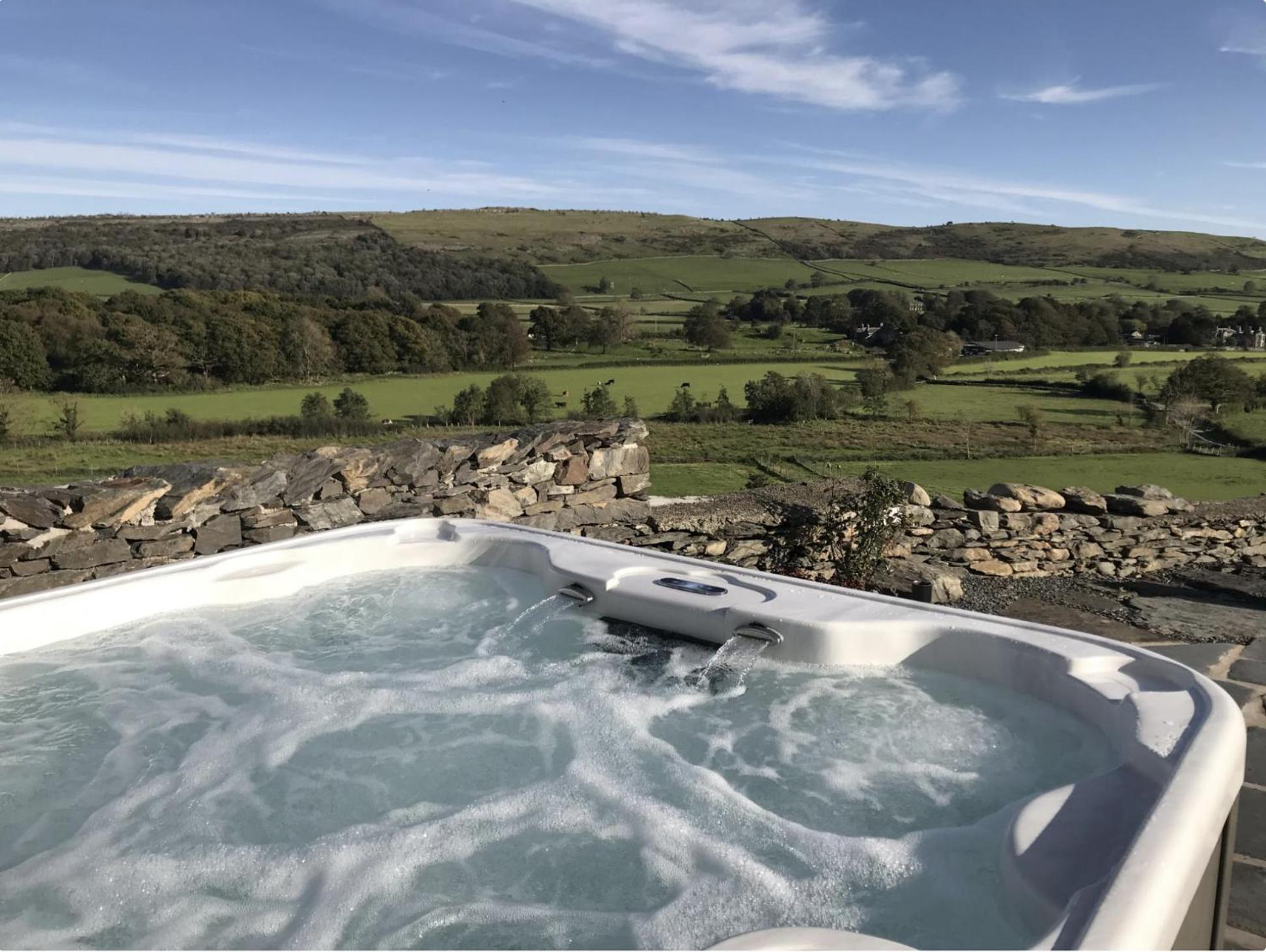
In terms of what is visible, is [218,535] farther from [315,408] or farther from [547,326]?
[547,326]

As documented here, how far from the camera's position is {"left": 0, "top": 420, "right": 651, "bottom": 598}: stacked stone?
12.9 feet

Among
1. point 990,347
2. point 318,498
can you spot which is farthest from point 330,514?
point 990,347

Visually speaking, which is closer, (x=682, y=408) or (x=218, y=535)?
(x=218, y=535)

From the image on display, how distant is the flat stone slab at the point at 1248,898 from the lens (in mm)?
1858

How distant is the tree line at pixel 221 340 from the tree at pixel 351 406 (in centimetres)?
147

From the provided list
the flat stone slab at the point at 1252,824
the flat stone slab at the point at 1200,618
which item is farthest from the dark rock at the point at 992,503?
the flat stone slab at the point at 1252,824

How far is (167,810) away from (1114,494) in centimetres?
629

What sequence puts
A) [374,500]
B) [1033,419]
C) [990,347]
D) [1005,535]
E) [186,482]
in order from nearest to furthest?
[186,482] → [374,500] → [1005,535] → [1033,419] → [990,347]

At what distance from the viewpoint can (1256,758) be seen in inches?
99.6

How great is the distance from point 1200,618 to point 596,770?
312 centimetres

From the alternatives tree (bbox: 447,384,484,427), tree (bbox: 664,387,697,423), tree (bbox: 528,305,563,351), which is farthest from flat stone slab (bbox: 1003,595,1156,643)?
tree (bbox: 528,305,563,351)

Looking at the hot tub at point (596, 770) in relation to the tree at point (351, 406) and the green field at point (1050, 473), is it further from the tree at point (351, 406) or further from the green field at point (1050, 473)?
the tree at point (351, 406)

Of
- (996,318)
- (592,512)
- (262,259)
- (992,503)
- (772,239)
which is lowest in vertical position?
(592,512)

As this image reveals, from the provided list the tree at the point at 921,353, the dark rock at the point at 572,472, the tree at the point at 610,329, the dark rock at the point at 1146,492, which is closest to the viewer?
the dark rock at the point at 572,472
